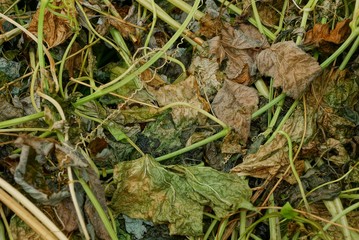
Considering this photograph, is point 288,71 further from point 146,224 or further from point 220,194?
point 146,224

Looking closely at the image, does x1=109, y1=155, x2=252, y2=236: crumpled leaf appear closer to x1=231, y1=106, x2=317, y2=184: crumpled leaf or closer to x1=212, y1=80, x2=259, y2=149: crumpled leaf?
x1=231, y1=106, x2=317, y2=184: crumpled leaf

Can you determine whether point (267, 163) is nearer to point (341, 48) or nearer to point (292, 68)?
point (292, 68)

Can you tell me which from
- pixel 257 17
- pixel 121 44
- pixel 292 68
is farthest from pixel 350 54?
pixel 121 44

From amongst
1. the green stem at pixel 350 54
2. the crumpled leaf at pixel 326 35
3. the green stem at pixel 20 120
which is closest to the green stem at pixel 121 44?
the green stem at pixel 20 120

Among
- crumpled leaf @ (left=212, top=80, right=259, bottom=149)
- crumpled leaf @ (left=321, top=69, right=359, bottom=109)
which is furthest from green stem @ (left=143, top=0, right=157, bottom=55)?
crumpled leaf @ (left=321, top=69, right=359, bottom=109)

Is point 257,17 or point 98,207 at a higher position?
point 257,17

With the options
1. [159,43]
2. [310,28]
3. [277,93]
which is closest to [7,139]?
[159,43]

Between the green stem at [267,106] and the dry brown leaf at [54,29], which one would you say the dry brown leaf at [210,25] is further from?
the dry brown leaf at [54,29]

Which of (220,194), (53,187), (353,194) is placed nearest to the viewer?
(53,187)

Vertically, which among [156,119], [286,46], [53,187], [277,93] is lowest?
[53,187]
